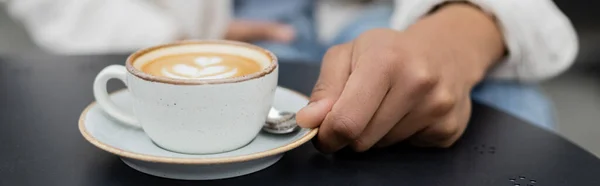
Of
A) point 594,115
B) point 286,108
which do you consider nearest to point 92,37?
point 286,108

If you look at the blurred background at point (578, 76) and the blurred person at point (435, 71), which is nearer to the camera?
the blurred person at point (435, 71)

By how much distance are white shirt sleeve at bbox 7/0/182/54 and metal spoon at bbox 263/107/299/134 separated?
484 mm

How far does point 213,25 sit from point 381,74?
2.05ft

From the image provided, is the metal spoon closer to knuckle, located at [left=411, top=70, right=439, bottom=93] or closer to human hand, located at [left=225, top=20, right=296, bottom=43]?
knuckle, located at [left=411, top=70, right=439, bottom=93]

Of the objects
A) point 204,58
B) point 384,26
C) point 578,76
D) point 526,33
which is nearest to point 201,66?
point 204,58

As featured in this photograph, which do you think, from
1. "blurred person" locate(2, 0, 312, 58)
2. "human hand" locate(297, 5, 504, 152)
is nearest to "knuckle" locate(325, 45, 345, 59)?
"human hand" locate(297, 5, 504, 152)

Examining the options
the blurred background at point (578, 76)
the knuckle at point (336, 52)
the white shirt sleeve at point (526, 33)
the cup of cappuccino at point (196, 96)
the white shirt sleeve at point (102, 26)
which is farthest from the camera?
the blurred background at point (578, 76)

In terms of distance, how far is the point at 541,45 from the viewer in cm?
75

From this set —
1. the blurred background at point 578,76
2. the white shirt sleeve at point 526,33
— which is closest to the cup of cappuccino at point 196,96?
the white shirt sleeve at point 526,33

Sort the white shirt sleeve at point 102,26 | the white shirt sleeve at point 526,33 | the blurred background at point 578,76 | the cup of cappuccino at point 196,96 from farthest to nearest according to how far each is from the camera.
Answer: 1. the blurred background at point 578,76
2. the white shirt sleeve at point 102,26
3. the white shirt sleeve at point 526,33
4. the cup of cappuccino at point 196,96

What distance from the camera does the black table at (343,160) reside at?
459 mm

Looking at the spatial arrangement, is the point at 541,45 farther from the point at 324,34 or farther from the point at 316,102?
the point at 324,34

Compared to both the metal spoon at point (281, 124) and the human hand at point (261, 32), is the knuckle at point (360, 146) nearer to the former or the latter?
the metal spoon at point (281, 124)

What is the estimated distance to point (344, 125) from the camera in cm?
47
